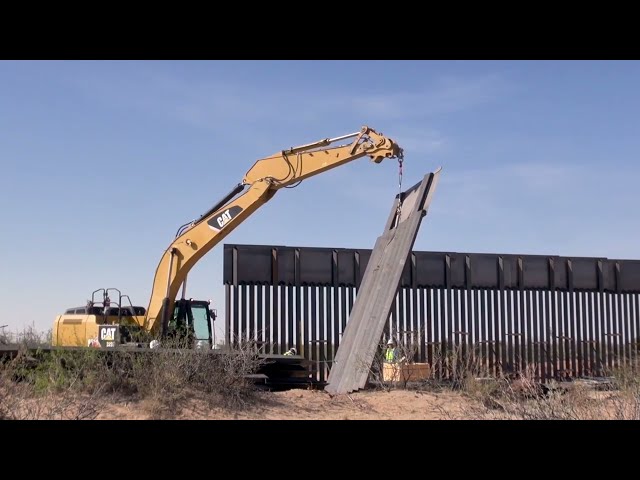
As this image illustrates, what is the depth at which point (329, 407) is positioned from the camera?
43.3 feet

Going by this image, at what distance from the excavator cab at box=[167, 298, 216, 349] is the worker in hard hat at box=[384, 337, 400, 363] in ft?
11.8

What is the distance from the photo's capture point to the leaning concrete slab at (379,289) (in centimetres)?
1422

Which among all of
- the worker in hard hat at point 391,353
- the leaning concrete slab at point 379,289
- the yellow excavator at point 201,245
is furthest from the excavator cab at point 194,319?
the worker in hard hat at point 391,353

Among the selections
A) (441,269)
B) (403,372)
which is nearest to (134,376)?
(403,372)

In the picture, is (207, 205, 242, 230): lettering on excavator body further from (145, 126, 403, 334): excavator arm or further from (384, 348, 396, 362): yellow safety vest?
(384, 348, 396, 362): yellow safety vest

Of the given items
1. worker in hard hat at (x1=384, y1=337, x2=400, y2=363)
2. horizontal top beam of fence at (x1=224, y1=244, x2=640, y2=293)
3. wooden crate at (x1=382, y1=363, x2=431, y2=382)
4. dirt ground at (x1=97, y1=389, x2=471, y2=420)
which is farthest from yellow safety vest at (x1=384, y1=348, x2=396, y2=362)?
horizontal top beam of fence at (x1=224, y1=244, x2=640, y2=293)

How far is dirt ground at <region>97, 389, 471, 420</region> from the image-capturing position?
11477mm

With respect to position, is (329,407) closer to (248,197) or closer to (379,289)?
(379,289)

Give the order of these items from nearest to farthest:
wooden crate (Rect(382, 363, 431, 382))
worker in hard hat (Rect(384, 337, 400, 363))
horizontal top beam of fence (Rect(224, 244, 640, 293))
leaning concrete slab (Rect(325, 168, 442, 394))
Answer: leaning concrete slab (Rect(325, 168, 442, 394)) < wooden crate (Rect(382, 363, 431, 382)) < worker in hard hat (Rect(384, 337, 400, 363)) < horizontal top beam of fence (Rect(224, 244, 640, 293))

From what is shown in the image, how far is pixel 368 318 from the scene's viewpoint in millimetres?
15219

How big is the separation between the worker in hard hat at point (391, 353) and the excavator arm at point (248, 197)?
3824 millimetres
